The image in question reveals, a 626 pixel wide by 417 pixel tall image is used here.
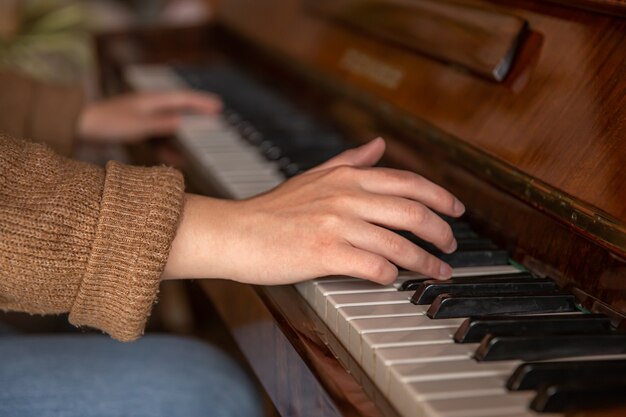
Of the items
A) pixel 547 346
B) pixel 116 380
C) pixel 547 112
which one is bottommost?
pixel 116 380

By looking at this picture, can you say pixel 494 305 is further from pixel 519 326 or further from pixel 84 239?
pixel 84 239

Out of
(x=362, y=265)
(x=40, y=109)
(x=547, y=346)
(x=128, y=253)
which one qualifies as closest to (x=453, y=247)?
(x=362, y=265)

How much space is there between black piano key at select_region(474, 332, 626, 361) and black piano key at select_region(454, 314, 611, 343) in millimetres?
13

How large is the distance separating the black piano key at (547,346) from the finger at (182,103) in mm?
1125

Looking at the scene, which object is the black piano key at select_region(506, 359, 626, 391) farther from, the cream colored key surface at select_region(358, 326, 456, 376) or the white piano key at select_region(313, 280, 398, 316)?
the white piano key at select_region(313, 280, 398, 316)

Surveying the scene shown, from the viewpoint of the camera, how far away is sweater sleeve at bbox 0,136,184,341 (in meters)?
0.92

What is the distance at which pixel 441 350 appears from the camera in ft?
2.62

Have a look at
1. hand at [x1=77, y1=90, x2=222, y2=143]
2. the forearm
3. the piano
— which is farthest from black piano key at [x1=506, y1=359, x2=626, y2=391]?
hand at [x1=77, y1=90, x2=222, y2=143]

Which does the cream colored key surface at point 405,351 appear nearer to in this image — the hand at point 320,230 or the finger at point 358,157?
the hand at point 320,230

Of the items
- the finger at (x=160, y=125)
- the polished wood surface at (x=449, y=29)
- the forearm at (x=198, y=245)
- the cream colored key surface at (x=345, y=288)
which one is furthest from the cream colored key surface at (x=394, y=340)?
the finger at (x=160, y=125)

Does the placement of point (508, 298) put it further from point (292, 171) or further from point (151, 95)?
point (151, 95)

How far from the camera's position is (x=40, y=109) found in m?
1.75

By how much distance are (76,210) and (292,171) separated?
50 centimetres

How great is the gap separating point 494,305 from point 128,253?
0.39 meters
